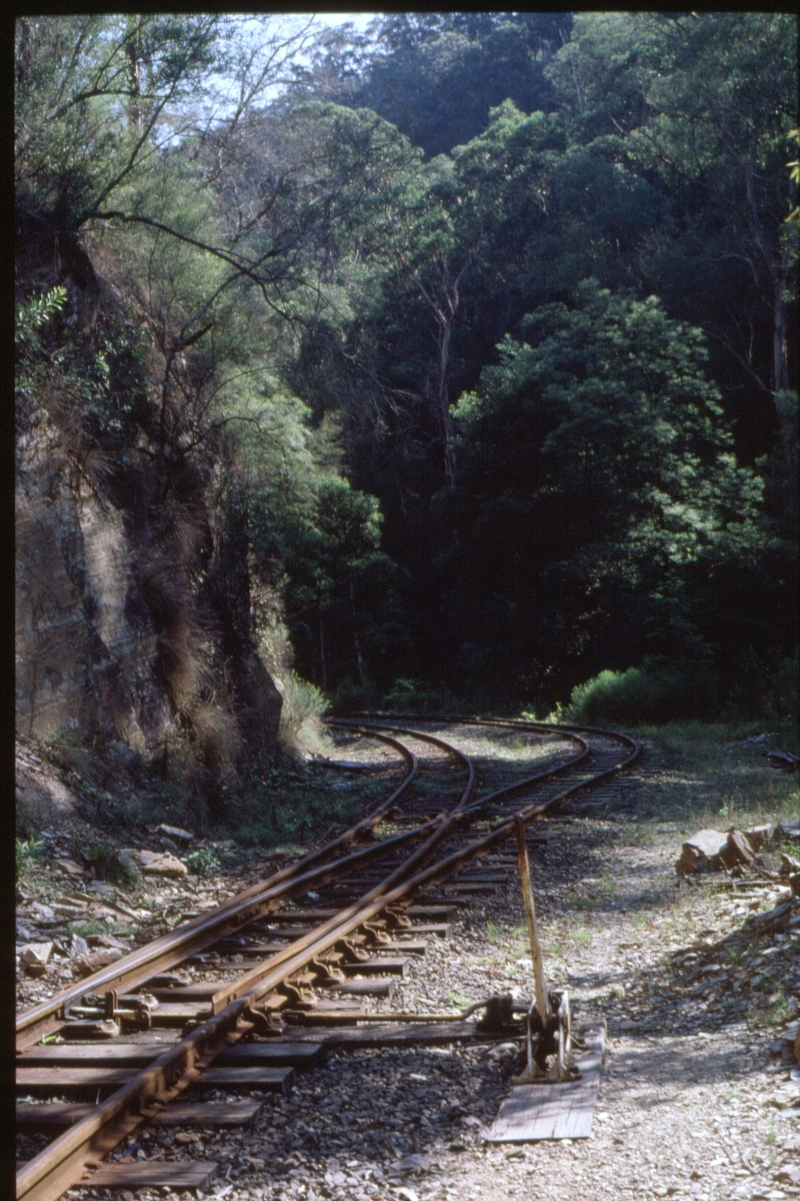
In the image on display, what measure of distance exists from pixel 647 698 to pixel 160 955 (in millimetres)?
19552

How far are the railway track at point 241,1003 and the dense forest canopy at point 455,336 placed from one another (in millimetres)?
5912

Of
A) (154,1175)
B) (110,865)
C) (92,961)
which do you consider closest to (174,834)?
(110,865)

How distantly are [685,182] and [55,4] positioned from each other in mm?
39902

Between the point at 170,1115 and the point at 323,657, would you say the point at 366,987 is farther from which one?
the point at 323,657

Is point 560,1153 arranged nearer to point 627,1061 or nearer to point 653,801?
point 627,1061

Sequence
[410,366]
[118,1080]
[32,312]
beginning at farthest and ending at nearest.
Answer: [410,366] → [32,312] → [118,1080]

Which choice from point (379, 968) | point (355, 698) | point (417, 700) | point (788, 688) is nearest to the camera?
point (379, 968)

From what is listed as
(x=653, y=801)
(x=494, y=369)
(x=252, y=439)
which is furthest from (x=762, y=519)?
(x=653, y=801)

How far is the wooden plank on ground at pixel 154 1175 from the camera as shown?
3.36m

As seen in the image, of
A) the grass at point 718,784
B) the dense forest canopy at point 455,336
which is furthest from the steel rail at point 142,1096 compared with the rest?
the dense forest canopy at point 455,336

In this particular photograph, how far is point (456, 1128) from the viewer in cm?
392

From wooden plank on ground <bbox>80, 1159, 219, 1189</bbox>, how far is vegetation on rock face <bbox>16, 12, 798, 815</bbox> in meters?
7.33

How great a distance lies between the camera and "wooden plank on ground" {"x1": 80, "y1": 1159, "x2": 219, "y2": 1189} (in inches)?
132

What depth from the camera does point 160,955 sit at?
6070 millimetres
